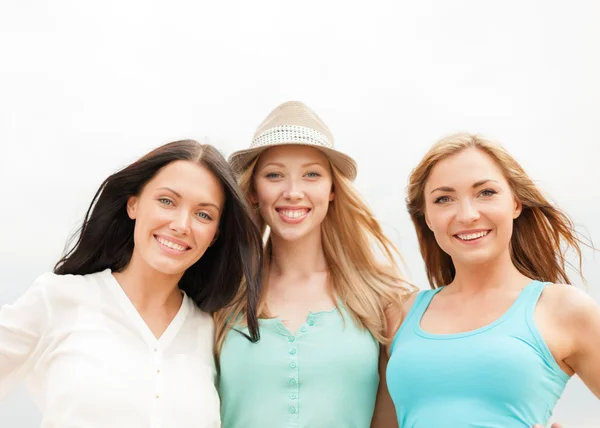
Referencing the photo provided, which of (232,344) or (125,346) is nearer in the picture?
(125,346)

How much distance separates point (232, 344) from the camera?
4312mm

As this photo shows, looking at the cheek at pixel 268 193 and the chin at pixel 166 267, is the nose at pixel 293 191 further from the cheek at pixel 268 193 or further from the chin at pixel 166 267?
the chin at pixel 166 267

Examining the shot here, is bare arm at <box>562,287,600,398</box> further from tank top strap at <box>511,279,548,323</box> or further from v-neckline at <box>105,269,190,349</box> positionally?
v-neckline at <box>105,269,190,349</box>

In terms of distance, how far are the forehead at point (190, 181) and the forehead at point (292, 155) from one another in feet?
2.33

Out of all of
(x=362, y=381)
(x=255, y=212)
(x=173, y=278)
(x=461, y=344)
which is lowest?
(x=362, y=381)

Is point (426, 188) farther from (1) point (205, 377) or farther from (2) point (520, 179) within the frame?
(1) point (205, 377)

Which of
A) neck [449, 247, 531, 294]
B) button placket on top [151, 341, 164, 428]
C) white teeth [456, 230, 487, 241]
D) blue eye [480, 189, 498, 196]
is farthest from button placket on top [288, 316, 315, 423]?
blue eye [480, 189, 498, 196]

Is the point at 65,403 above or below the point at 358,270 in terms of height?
below

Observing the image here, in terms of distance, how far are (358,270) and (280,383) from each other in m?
1.16

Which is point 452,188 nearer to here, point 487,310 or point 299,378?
point 487,310

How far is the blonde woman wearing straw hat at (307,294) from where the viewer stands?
13.7 ft

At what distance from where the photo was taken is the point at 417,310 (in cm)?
421

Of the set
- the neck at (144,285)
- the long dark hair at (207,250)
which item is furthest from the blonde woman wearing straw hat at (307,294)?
the neck at (144,285)

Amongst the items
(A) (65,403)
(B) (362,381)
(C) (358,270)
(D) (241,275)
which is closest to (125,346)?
(A) (65,403)
